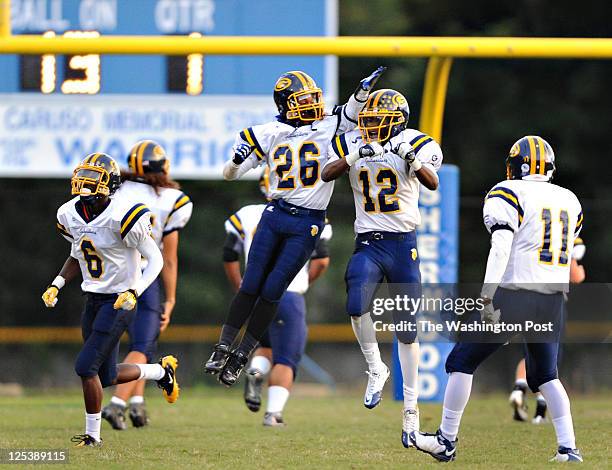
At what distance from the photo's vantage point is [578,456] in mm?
6664

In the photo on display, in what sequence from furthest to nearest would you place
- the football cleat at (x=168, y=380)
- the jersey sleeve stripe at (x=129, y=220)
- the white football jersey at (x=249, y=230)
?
the white football jersey at (x=249, y=230), the football cleat at (x=168, y=380), the jersey sleeve stripe at (x=129, y=220)

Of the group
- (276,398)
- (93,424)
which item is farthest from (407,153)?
(276,398)

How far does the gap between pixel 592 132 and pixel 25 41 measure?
10566mm

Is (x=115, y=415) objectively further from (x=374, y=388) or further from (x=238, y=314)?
(x=374, y=388)

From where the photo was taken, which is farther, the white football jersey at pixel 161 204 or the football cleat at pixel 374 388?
the white football jersey at pixel 161 204

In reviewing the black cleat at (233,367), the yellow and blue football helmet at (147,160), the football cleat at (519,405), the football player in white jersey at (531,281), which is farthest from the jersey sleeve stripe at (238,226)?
the football player in white jersey at (531,281)

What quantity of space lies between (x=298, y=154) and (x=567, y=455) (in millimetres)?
2192

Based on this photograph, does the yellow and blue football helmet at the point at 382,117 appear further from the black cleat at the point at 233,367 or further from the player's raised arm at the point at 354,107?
the black cleat at the point at 233,367

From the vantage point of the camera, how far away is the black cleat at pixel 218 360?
23.8ft

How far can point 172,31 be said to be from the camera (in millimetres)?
12664

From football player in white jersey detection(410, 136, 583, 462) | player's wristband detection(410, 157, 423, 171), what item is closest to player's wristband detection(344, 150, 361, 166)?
player's wristband detection(410, 157, 423, 171)

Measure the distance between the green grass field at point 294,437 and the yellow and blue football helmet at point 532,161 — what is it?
1458 mm

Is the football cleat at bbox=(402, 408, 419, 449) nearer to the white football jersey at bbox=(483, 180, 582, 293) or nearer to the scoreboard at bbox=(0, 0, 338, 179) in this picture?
the white football jersey at bbox=(483, 180, 582, 293)

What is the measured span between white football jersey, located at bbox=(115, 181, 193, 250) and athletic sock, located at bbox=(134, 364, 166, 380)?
3.43ft
